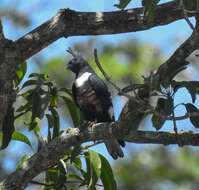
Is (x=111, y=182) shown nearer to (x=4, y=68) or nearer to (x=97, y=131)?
(x=97, y=131)

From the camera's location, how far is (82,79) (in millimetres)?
6242

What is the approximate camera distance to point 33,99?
427 centimetres

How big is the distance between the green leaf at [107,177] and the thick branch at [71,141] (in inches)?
17.3

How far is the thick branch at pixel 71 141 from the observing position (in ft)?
12.2

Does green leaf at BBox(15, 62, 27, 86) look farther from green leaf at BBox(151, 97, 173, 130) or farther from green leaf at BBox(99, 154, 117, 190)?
green leaf at BBox(151, 97, 173, 130)

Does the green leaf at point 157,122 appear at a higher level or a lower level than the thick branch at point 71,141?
higher

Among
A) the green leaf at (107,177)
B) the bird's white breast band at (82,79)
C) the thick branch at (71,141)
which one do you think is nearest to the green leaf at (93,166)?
the green leaf at (107,177)

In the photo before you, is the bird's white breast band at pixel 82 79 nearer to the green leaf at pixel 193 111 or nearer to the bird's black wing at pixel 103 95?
the bird's black wing at pixel 103 95

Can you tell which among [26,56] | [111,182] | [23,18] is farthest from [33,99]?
[23,18]

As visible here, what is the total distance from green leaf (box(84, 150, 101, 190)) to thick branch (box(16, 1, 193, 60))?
26.5 inches

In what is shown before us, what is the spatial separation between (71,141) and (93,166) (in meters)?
0.39

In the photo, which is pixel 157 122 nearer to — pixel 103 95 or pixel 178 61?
pixel 178 61

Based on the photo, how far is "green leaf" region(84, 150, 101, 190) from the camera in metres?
4.16

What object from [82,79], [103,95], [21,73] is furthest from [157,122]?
[82,79]
